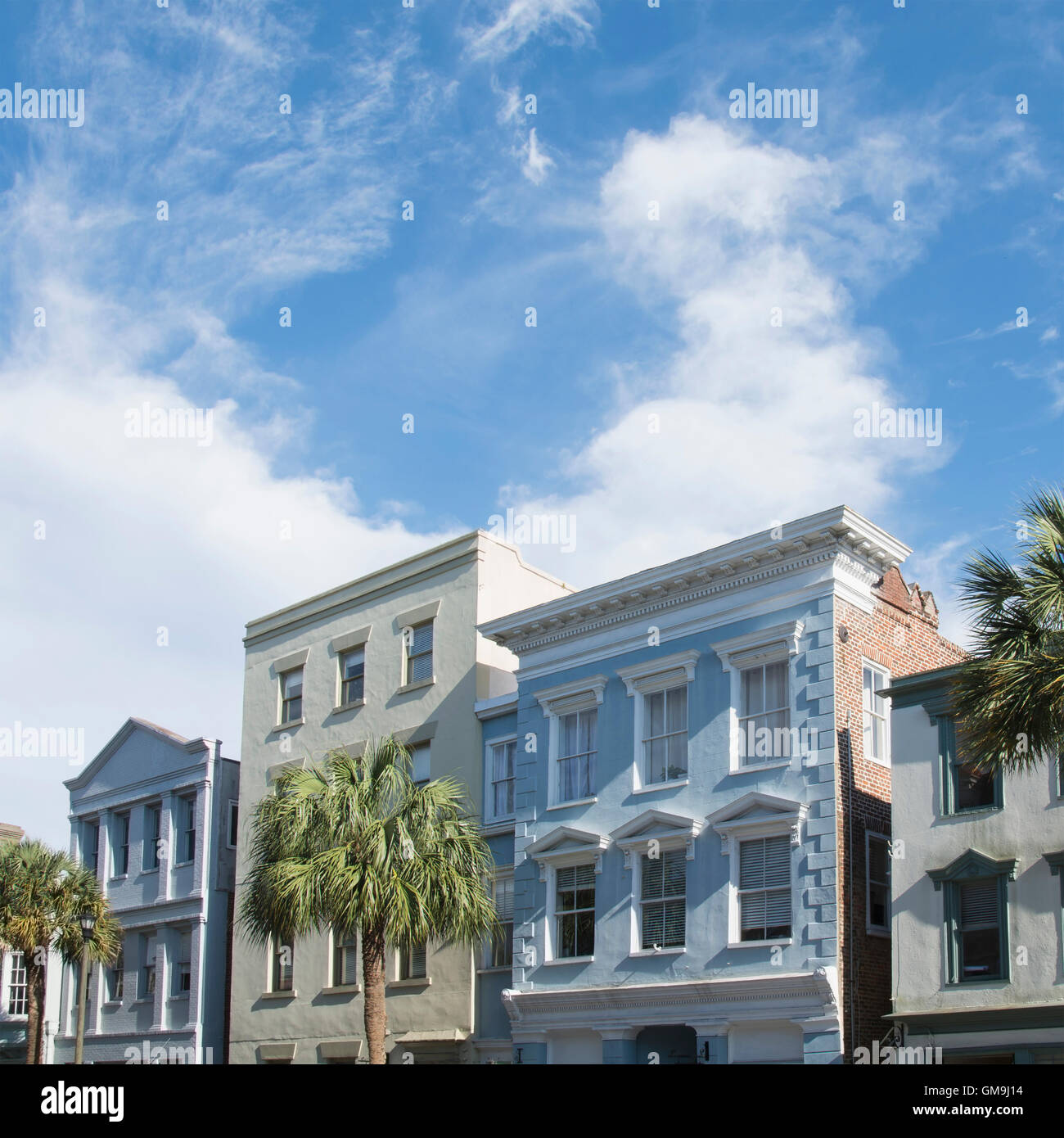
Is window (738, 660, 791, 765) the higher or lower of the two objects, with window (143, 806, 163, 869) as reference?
higher

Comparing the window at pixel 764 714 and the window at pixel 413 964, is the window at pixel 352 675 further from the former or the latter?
the window at pixel 764 714

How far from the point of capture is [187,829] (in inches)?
1657

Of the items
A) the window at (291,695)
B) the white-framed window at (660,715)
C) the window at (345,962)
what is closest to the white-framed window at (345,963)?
the window at (345,962)

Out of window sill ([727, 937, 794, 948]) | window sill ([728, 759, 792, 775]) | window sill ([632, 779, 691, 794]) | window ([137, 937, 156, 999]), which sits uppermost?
window sill ([728, 759, 792, 775])

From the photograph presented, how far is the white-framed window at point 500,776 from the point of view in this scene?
32.7 meters

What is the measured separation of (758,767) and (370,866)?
742cm

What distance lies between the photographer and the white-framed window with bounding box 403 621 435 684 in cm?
3575

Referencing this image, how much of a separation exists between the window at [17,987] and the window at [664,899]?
90.1ft

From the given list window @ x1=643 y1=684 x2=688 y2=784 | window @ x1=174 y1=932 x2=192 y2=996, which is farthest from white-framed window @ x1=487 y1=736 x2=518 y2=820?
window @ x1=174 y1=932 x2=192 y2=996

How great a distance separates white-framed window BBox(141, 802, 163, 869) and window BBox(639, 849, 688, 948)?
1943cm

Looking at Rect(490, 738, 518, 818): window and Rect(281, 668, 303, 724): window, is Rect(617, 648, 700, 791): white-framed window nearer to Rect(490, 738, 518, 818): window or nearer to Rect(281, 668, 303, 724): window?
Rect(490, 738, 518, 818): window

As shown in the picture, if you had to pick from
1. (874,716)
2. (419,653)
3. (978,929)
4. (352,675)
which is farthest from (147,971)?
(978,929)
